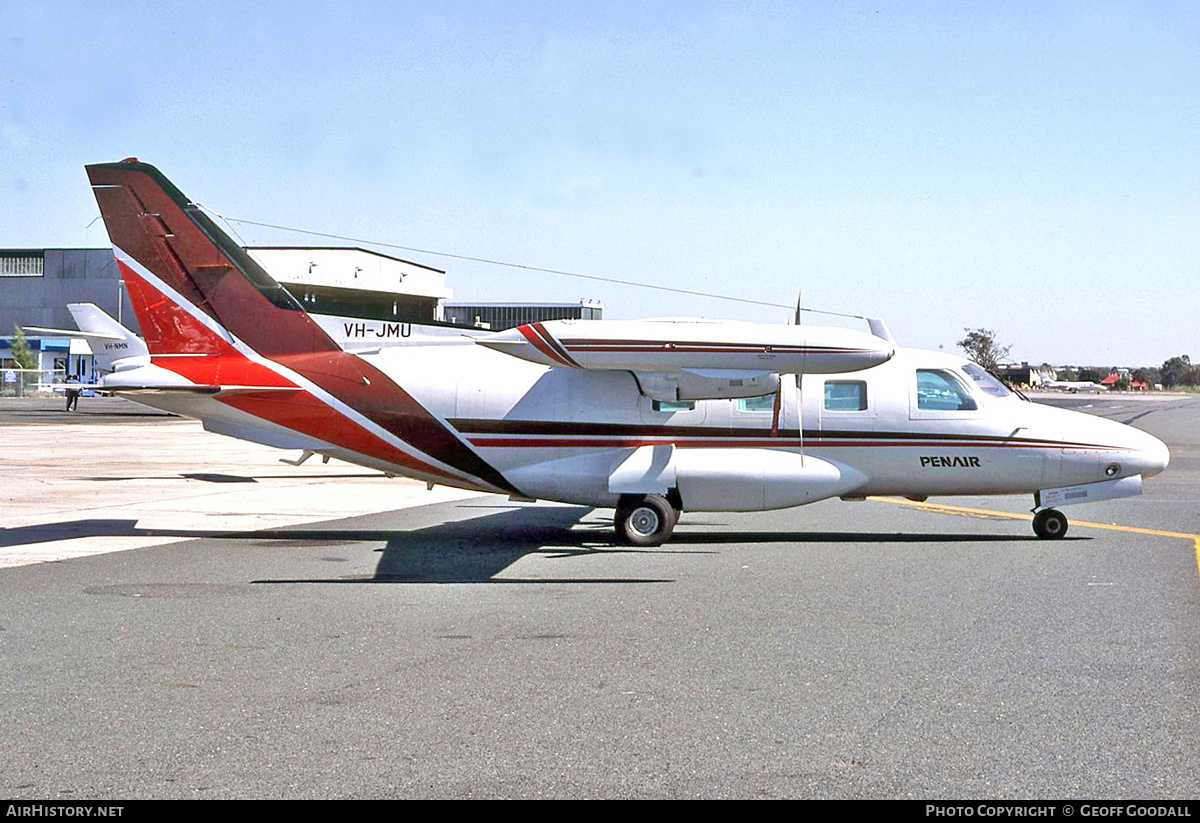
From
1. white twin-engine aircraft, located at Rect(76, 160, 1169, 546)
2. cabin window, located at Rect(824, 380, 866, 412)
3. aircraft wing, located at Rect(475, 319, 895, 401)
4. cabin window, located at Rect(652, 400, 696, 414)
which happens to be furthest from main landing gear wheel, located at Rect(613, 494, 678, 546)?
cabin window, located at Rect(824, 380, 866, 412)

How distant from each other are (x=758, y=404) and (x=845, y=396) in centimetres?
126

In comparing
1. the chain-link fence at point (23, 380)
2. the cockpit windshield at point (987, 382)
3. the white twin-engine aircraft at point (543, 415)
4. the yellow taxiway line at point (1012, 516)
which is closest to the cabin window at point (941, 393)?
the white twin-engine aircraft at point (543, 415)

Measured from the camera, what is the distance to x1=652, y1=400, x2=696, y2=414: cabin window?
16.5 metres

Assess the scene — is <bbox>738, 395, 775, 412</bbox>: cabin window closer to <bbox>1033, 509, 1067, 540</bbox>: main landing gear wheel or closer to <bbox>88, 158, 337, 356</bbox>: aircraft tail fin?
<bbox>1033, 509, 1067, 540</bbox>: main landing gear wheel

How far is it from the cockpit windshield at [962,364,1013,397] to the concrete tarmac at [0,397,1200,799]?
199cm

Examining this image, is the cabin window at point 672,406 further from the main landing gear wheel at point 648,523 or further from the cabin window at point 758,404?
the main landing gear wheel at point 648,523

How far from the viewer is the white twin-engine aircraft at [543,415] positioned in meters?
16.3

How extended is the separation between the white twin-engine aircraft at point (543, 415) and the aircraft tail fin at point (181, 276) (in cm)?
3

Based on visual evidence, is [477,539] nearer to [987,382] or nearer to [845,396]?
[845,396]

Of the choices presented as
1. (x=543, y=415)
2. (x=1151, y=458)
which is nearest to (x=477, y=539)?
(x=543, y=415)

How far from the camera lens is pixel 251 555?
14703 mm

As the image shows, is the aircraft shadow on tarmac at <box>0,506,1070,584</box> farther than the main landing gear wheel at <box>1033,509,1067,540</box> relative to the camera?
No
